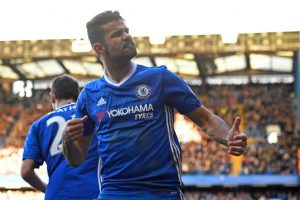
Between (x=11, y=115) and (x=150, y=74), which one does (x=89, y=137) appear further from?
(x=11, y=115)

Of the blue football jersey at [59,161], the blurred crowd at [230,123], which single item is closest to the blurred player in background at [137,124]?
the blue football jersey at [59,161]

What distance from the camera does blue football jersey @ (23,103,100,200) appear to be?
4.66 metres

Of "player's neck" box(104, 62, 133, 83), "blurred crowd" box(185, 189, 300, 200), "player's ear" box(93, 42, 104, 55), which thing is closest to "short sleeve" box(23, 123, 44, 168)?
"player's ear" box(93, 42, 104, 55)

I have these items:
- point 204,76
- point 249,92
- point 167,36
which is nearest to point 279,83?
point 249,92

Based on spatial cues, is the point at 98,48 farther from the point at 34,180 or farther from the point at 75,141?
the point at 34,180

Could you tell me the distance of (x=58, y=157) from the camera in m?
4.75

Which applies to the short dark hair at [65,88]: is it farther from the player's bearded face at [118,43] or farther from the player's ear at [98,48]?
the player's bearded face at [118,43]

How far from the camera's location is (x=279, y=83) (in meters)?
28.2

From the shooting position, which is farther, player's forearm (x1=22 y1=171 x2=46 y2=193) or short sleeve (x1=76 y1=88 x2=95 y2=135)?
player's forearm (x1=22 y1=171 x2=46 y2=193)

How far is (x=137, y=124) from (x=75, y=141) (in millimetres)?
453

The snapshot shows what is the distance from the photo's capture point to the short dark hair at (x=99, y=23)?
3.61 metres

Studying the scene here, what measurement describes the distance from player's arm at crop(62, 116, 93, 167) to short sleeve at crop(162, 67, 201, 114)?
1.60 ft

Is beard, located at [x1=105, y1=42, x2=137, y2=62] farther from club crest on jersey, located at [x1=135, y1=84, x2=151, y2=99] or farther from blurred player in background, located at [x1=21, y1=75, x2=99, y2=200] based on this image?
blurred player in background, located at [x1=21, y1=75, x2=99, y2=200]

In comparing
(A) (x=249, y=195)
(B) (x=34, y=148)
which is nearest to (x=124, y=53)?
(B) (x=34, y=148)
